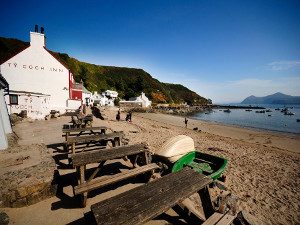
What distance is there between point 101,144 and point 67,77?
2024 centimetres

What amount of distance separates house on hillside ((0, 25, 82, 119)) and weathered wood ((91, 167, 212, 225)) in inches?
904

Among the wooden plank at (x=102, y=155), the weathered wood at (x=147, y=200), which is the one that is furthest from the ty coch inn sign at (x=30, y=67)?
the weathered wood at (x=147, y=200)

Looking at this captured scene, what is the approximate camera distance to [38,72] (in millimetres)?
24328

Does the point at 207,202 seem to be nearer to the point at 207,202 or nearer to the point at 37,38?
the point at 207,202

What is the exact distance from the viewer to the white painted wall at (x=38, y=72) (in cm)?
2309

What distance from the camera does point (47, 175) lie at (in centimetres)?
512

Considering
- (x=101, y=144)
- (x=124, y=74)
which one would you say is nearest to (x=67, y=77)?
(x=101, y=144)

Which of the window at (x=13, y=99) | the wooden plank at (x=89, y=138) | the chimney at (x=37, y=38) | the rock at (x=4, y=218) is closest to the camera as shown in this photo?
the rock at (x=4, y=218)

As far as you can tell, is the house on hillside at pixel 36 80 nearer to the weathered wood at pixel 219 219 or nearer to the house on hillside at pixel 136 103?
the weathered wood at pixel 219 219

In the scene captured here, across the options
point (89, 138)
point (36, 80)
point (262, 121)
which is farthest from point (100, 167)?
point (262, 121)

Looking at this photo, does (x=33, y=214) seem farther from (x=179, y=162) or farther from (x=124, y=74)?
(x=124, y=74)

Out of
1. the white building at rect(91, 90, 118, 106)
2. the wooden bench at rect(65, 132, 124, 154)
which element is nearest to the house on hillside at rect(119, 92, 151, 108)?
the white building at rect(91, 90, 118, 106)

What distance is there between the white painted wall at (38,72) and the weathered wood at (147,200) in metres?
25.9

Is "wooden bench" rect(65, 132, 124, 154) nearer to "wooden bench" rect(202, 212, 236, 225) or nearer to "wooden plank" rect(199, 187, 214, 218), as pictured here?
"wooden plank" rect(199, 187, 214, 218)
